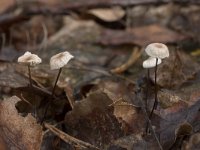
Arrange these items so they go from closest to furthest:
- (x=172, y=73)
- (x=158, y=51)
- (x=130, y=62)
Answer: (x=158, y=51), (x=172, y=73), (x=130, y=62)

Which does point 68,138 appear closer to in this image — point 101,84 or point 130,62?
point 101,84

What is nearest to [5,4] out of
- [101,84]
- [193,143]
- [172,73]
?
[101,84]

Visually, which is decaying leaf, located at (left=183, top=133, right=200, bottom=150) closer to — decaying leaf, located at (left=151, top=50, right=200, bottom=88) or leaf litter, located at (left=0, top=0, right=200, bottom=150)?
leaf litter, located at (left=0, top=0, right=200, bottom=150)

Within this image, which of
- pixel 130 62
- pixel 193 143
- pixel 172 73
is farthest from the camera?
pixel 130 62

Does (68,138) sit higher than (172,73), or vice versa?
(172,73)

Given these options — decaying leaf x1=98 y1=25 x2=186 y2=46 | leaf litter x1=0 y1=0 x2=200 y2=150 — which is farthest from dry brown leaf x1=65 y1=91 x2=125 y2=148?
decaying leaf x1=98 y1=25 x2=186 y2=46

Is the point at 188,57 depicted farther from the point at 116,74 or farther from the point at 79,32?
the point at 79,32
